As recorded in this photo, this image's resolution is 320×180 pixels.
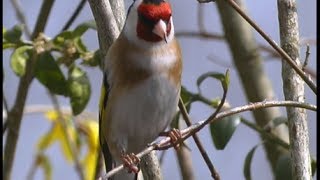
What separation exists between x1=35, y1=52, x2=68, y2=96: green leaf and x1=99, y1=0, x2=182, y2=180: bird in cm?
21

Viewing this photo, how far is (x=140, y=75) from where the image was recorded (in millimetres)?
1543

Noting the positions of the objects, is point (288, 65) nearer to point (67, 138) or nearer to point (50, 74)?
point (50, 74)

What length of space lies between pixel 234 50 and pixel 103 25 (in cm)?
68

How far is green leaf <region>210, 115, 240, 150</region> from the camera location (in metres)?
1.60

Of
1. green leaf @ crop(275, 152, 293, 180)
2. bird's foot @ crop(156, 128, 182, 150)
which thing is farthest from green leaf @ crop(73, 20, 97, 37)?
green leaf @ crop(275, 152, 293, 180)

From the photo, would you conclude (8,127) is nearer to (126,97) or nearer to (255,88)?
(126,97)

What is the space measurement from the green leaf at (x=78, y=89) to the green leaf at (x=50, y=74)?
2 cm

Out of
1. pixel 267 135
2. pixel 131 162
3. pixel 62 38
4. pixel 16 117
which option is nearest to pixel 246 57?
pixel 267 135

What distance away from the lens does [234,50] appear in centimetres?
211

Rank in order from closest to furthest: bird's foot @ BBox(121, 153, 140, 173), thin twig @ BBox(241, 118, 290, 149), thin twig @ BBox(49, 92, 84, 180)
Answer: bird's foot @ BBox(121, 153, 140, 173) → thin twig @ BBox(241, 118, 290, 149) → thin twig @ BBox(49, 92, 84, 180)

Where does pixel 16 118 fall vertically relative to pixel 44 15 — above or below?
below

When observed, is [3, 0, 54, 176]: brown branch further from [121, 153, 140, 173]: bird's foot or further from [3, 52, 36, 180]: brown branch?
[121, 153, 140, 173]: bird's foot

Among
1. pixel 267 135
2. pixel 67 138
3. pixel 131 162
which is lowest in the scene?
pixel 67 138

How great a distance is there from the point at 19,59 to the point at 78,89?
132 mm
